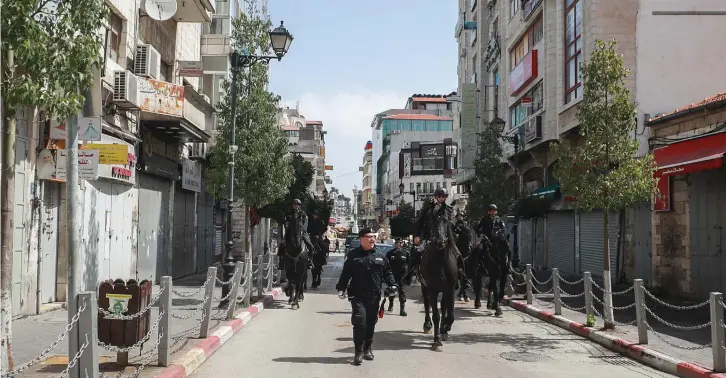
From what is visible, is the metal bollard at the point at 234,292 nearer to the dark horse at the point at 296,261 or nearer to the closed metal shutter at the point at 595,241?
the dark horse at the point at 296,261

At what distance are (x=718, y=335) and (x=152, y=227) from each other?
1602cm

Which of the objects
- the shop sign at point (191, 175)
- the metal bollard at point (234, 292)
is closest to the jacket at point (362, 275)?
the metal bollard at point (234, 292)

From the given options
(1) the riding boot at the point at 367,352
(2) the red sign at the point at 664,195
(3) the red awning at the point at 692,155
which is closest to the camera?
(1) the riding boot at the point at 367,352

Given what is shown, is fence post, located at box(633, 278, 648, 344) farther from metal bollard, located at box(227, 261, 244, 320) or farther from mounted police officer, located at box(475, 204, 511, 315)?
metal bollard, located at box(227, 261, 244, 320)

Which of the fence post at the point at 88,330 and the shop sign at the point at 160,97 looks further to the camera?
the shop sign at the point at 160,97

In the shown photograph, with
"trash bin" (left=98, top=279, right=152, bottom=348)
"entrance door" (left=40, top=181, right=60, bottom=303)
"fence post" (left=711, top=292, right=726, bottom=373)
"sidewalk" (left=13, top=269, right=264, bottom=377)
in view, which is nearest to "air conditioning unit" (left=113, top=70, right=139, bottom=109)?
"entrance door" (left=40, top=181, right=60, bottom=303)

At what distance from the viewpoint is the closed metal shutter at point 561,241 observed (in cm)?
2686

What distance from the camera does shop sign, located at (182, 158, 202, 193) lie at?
2308 centimetres

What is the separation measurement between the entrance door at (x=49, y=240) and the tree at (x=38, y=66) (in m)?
7.04

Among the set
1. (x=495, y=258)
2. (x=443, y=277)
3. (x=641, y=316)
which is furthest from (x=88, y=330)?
(x=495, y=258)

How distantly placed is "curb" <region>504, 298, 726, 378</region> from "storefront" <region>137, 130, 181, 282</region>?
11.4 m

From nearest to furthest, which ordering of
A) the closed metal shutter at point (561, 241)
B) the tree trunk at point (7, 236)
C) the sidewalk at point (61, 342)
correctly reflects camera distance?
the tree trunk at point (7, 236)
the sidewalk at point (61, 342)
the closed metal shutter at point (561, 241)

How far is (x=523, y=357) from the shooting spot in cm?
925

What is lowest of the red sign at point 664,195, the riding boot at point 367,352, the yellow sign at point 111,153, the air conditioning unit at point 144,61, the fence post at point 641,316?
the riding boot at point 367,352
